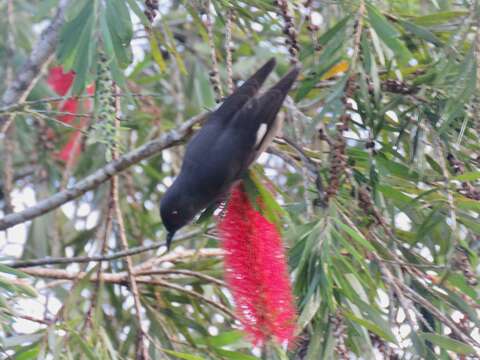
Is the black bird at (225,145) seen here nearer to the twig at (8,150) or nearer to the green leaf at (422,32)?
the green leaf at (422,32)

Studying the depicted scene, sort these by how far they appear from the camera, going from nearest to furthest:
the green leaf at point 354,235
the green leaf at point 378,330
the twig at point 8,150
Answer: the green leaf at point 354,235 < the green leaf at point 378,330 < the twig at point 8,150

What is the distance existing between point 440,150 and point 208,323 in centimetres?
175

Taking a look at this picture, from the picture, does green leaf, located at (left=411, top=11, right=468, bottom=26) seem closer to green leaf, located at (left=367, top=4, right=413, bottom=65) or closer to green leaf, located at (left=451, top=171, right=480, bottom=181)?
green leaf, located at (left=367, top=4, right=413, bottom=65)

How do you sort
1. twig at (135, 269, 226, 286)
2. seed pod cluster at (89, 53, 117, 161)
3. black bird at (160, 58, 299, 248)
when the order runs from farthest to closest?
twig at (135, 269, 226, 286) → black bird at (160, 58, 299, 248) → seed pod cluster at (89, 53, 117, 161)

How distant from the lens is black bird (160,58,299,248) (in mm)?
3455

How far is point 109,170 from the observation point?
3.40m

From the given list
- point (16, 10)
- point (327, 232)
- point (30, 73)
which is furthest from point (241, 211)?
point (16, 10)

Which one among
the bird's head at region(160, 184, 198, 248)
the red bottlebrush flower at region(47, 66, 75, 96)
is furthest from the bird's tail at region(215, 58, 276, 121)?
the red bottlebrush flower at region(47, 66, 75, 96)

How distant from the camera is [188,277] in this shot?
4.04m

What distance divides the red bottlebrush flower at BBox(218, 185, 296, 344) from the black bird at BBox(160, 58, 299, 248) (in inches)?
14.0

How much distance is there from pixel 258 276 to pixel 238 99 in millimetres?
890

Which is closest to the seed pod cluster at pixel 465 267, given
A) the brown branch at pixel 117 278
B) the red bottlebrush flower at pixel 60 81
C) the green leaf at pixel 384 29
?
the green leaf at pixel 384 29

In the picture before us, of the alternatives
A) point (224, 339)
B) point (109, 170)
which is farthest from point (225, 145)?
point (224, 339)

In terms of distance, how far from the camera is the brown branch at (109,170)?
3281 mm
